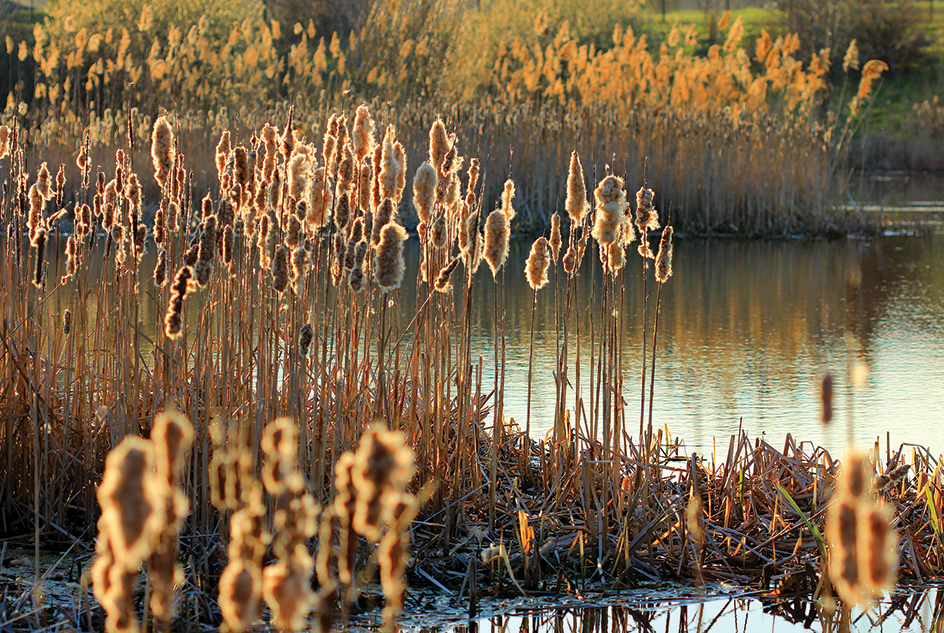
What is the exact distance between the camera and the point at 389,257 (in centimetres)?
209

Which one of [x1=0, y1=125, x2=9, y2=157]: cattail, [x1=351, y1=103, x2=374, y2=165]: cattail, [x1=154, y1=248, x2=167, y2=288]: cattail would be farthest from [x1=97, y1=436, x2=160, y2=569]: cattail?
[x1=0, y1=125, x2=9, y2=157]: cattail

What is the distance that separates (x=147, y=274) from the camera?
8555 mm

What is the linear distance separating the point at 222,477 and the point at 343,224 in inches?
27.5

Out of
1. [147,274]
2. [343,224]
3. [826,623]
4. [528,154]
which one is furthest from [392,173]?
[528,154]

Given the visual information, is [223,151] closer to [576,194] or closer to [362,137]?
[362,137]

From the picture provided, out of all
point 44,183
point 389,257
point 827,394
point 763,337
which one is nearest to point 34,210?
point 44,183

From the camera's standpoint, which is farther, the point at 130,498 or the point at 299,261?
the point at 299,261

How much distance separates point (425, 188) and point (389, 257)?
566mm

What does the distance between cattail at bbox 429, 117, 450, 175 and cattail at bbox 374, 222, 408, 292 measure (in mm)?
725

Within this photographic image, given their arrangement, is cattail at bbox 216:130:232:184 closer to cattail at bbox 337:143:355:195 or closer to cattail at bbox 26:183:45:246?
cattail at bbox 337:143:355:195

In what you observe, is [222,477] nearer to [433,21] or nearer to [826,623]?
[826,623]

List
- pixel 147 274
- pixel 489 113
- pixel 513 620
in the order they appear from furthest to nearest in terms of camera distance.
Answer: pixel 489 113 → pixel 147 274 → pixel 513 620

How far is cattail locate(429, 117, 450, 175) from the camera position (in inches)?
109

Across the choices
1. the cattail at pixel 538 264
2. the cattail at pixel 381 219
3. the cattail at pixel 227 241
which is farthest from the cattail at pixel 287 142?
the cattail at pixel 538 264
